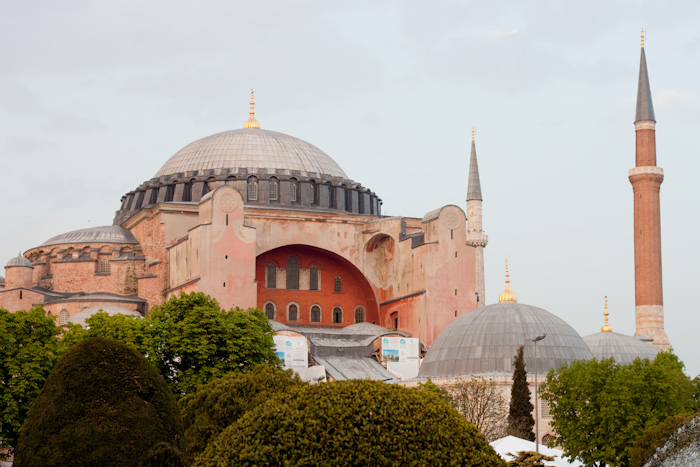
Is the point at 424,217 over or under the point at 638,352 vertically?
over

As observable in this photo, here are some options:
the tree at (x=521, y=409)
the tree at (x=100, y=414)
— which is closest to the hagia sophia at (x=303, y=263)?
the tree at (x=521, y=409)

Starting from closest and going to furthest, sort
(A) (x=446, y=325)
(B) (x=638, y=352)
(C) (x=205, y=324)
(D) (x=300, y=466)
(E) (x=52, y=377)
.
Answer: (D) (x=300, y=466), (E) (x=52, y=377), (C) (x=205, y=324), (A) (x=446, y=325), (B) (x=638, y=352)

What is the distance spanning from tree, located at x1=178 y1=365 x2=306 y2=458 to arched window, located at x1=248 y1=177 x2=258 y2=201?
99.5 ft

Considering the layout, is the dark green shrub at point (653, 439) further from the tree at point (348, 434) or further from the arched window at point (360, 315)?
the arched window at point (360, 315)

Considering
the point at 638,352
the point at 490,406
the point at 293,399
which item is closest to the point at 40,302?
the point at 490,406

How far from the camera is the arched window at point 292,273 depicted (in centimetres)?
6390

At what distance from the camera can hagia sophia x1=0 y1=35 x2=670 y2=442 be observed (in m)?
55.4

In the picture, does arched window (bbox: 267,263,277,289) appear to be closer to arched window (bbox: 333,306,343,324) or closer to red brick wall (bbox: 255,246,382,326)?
red brick wall (bbox: 255,246,382,326)

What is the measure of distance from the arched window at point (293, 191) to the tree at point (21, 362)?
25835 mm

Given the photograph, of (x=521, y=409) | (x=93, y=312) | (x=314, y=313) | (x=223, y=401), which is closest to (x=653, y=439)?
(x=223, y=401)

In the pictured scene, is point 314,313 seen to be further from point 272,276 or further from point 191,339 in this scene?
point 191,339

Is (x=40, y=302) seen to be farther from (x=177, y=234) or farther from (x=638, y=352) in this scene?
(x=638, y=352)

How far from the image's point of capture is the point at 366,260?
63.8m

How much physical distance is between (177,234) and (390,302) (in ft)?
36.9
